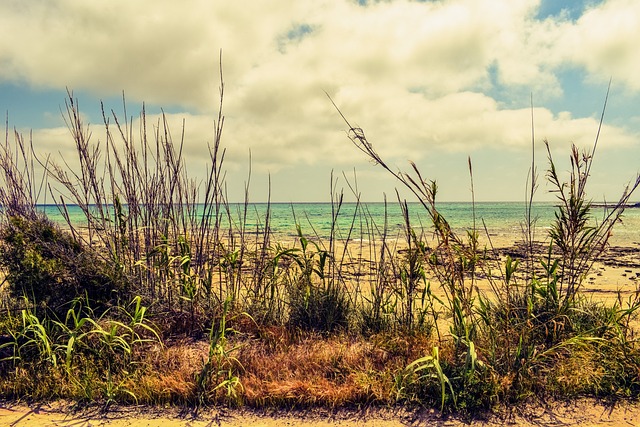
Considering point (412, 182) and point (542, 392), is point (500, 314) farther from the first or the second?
point (412, 182)

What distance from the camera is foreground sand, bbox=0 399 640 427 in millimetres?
3143

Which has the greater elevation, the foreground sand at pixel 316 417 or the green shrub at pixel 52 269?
the green shrub at pixel 52 269

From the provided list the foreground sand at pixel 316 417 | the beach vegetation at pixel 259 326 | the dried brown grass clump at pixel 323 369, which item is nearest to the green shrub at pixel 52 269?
the beach vegetation at pixel 259 326

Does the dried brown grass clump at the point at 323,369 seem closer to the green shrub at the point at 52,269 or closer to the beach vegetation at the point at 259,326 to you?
the beach vegetation at the point at 259,326

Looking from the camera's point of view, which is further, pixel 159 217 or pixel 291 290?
pixel 159 217

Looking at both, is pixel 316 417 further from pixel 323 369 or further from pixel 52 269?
pixel 52 269

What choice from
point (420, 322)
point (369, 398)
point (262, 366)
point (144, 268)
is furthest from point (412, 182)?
point (144, 268)

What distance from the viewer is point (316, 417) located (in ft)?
10.6

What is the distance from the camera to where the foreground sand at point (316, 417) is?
314cm

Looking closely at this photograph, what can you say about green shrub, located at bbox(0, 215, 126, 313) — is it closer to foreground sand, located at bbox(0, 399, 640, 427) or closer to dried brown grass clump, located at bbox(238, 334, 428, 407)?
foreground sand, located at bbox(0, 399, 640, 427)

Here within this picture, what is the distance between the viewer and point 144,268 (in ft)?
16.4

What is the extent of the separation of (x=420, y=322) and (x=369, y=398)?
133 cm

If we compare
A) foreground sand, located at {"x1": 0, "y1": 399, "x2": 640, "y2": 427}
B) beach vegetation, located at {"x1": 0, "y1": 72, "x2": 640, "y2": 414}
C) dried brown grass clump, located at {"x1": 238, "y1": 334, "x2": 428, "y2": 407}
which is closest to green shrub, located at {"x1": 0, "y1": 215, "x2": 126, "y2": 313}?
beach vegetation, located at {"x1": 0, "y1": 72, "x2": 640, "y2": 414}

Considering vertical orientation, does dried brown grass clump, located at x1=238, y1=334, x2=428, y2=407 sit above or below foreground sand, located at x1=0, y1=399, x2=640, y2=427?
above
